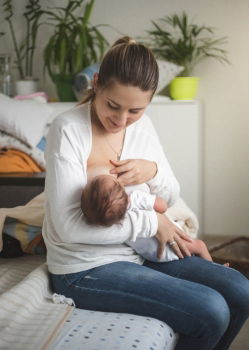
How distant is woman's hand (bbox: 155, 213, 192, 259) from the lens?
4.81 feet

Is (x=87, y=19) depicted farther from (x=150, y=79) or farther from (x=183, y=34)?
(x=150, y=79)

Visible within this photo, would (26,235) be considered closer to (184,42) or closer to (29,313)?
(29,313)

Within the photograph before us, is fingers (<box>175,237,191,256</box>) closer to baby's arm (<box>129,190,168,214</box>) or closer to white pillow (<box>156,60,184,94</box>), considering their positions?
baby's arm (<box>129,190,168,214</box>)

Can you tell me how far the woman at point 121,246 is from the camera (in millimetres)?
1311

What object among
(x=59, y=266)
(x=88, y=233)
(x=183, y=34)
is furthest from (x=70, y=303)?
(x=183, y=34)

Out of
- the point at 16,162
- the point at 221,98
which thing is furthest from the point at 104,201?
the point at 221,98

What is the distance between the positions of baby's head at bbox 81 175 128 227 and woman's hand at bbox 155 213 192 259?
0.17 meters

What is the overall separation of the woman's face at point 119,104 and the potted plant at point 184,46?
190 centimetres

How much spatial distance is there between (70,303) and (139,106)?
0.58m

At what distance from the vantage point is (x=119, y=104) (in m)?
1.38

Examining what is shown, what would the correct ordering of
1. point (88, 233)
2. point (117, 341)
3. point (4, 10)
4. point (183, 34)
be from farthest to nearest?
point (4, 10) → point (183, 34) → point (88, 233) → point (117, 341)

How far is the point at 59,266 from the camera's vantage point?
142 cm

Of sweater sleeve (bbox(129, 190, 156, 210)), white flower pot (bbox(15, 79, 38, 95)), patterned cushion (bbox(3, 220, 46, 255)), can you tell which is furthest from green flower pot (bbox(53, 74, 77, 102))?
sweater sleeve (bbox(129, 190, 156, 210))

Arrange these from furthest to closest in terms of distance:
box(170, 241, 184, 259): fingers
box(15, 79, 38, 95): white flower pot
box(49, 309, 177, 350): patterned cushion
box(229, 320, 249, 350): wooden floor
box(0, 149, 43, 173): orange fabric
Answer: box(15, 79, 38, 95): white flower pot < box(0, 149, 43, 173): orange fabric < box(229, 320, 249, 350): wooden floor < box(170, 241, 184, 259): fingers < box(49, 309, 177, 350): patterned cushion
